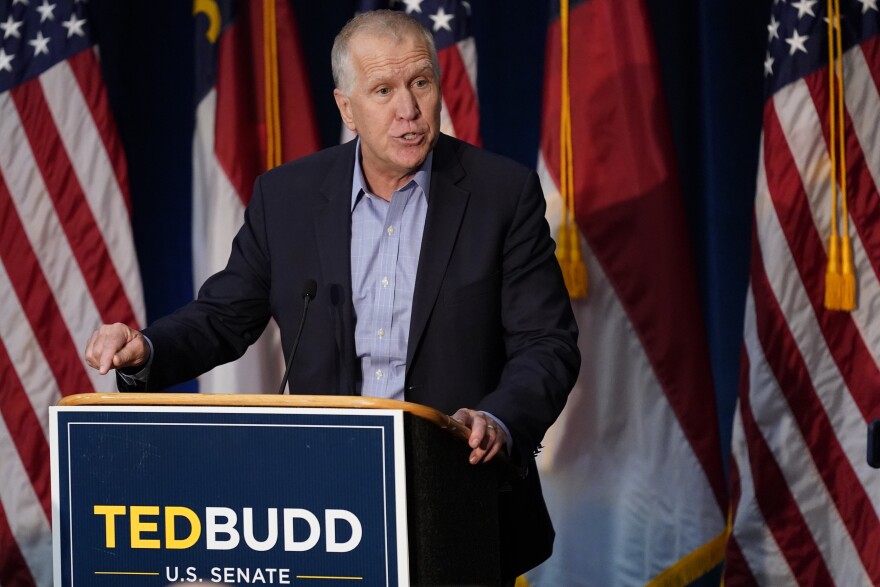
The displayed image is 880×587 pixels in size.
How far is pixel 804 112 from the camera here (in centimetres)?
351

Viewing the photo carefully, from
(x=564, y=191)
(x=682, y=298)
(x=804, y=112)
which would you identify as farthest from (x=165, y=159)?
(x=804, y=112)

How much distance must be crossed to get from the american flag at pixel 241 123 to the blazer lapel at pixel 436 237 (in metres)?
1.54

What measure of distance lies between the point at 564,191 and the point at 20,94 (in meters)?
1.70

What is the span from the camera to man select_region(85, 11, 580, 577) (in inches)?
86.4

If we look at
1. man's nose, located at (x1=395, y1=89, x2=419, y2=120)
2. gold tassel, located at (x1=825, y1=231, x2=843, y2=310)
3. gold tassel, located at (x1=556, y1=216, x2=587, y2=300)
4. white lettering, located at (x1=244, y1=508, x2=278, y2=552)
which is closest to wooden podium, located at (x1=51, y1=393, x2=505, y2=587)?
white lettering, located at (x1=244, y1=508, x2=278, y2=552)

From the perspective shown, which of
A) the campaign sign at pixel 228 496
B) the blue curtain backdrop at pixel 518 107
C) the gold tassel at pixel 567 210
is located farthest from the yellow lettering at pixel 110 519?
the blue curtain backdrop at pixel 518 107

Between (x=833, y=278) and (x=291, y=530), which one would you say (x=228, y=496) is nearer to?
(x=291, y=530)

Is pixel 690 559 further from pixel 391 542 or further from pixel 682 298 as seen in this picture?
pixel 391 542

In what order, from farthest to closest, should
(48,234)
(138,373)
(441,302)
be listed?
(48,234) < (441,302) < (138,373)

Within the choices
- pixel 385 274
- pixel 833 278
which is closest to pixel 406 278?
pixel 385 274

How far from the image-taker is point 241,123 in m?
3.82

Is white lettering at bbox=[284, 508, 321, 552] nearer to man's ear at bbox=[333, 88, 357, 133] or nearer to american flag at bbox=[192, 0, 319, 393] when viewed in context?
man's ear at bbox=[333, 88, 357, 133]

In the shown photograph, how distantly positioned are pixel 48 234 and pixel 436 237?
199 cm

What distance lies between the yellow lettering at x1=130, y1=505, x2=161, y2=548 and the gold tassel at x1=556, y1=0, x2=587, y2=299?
204 cm
